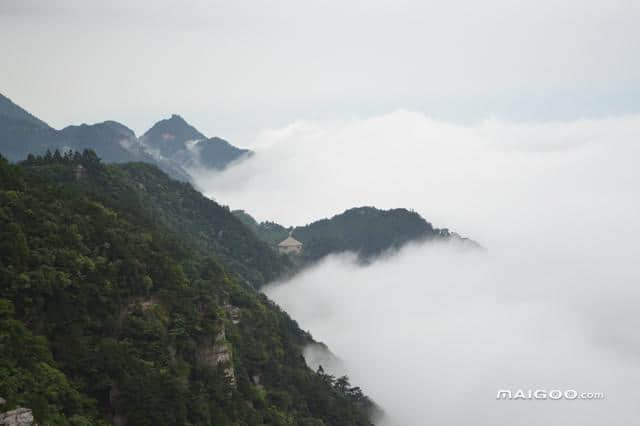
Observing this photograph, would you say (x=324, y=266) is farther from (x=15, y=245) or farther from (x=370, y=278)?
(x=15, y=245)

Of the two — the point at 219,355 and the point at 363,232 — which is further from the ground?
the point at 363,232

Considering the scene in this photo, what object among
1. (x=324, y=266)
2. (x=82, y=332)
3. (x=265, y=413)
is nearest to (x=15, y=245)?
(x=82, y=332)

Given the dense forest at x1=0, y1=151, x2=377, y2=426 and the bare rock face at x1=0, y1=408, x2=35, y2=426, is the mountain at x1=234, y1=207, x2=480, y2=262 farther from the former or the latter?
the bare rock face at x1=0, y1=408, x2=35, y2=426

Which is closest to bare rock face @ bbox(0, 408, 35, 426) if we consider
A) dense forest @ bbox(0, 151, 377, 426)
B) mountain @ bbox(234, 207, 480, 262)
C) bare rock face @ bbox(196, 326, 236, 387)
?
dense forest @ bbox(0, 151, 377, 426)

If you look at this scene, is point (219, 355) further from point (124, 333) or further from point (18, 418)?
point (18, 418)

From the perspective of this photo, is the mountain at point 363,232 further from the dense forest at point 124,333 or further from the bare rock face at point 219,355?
the bare rock face at point 219,355

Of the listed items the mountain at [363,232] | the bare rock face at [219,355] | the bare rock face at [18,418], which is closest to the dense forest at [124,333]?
the bare rock face at [219,355]

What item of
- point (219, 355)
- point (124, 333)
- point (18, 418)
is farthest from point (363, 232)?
point (18, 418)
